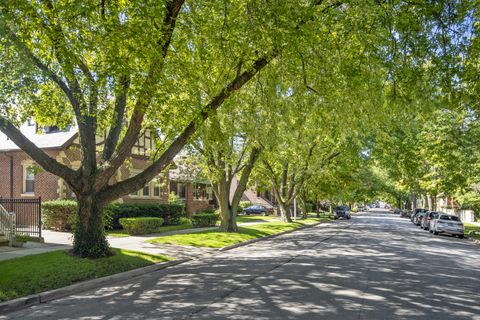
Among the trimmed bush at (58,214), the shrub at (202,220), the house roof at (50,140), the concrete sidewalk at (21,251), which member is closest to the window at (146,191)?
the shrub at (202,220)

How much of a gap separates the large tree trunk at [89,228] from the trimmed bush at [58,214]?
1020 centimetres

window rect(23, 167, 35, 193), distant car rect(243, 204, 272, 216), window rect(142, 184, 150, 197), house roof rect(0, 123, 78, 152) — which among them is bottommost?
distant car rect(243, 204, 272, 216)

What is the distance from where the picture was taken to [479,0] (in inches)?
345

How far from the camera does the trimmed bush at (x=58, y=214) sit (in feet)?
69.9

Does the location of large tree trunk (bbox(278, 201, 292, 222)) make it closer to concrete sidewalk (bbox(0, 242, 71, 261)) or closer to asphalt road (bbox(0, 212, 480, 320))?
asphalt road (bbox(0, 212, 480, 320))

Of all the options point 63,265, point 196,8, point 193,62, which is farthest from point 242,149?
point 63,265

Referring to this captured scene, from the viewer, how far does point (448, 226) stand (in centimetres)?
2883

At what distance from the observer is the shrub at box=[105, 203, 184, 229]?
77.4 feet

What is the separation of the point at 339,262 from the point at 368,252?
3.49 meters

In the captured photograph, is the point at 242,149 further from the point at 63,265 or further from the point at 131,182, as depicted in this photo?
the point at 63,265

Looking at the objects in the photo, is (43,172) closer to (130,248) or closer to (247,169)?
(130,248)

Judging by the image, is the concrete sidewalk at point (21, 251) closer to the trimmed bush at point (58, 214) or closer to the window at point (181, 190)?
the trimmed bush at point (58, 214)

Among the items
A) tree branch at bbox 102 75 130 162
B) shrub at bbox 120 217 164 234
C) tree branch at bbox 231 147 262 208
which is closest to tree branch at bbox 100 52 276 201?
tree branch at bbox 102 75 130 162

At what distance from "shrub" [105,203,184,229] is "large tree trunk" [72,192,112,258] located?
10.0 m
